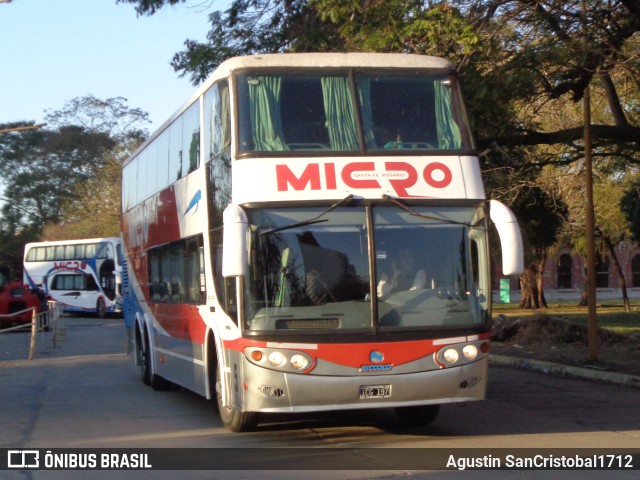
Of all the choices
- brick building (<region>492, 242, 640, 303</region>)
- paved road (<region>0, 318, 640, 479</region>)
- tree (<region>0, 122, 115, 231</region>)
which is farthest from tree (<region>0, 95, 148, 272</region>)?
paved road (<region>0, 318, 640, 479</region>)

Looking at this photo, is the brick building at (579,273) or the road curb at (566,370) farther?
the brick building at (579,273)

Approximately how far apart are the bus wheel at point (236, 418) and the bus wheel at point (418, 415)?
71.5 inches

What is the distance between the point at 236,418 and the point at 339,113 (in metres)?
3.59

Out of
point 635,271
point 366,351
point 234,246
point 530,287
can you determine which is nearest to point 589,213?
point 366,351

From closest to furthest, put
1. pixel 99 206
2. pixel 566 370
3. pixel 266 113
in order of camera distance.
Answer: pixel 266 113 → pixel 566 370 → pixel 99 206

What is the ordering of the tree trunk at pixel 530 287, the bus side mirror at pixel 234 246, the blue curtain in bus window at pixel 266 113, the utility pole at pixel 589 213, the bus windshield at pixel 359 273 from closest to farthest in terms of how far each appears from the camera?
1. the bus side mirror at pixel 234 246
2. the bus windshield at pixel 359 273
3. the blue curtain in bus window at pixel 266 113
4. the utility pole at pixel 589 213
5. the tree trunk at pixel 530 287

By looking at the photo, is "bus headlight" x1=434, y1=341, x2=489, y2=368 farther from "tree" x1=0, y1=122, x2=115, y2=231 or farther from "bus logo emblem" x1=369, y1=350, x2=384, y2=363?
"tree" x1=0, y1=122, x2=115, y2=231

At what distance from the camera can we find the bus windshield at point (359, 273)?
959 centimetres

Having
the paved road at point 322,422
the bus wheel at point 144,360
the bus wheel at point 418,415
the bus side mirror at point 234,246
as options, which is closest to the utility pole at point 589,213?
the paved road at point 322,422

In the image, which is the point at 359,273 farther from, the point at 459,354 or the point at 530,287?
the point at 530,287

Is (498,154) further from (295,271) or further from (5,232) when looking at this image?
(5,232)

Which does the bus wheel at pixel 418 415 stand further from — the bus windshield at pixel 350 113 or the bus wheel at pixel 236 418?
the bus windshield at pixel 350 113

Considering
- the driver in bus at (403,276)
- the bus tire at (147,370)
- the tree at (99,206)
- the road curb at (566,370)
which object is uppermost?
the tree at (99,206)

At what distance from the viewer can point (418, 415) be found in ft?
36.8
